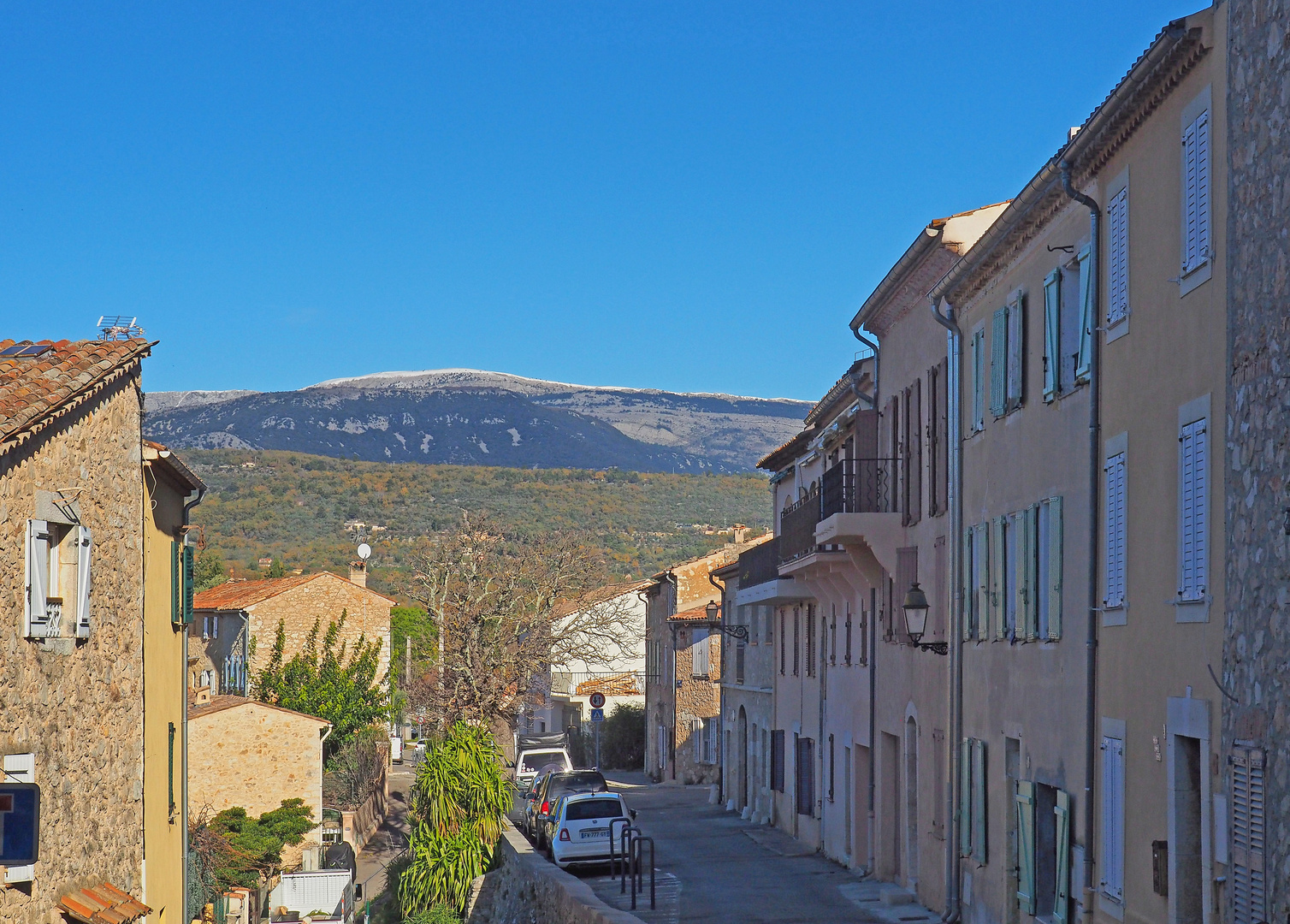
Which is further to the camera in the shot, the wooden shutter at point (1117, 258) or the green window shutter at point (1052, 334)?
the green window shutter at point (1052, 334)

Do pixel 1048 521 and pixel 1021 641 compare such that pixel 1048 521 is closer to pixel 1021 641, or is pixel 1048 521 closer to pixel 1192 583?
pixel 1021 641

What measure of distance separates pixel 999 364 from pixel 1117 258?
Result: 3.72 m

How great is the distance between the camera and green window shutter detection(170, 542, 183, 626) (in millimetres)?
19188

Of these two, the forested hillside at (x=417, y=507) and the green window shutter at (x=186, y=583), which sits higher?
the forested hillside at (x=417, y=507)

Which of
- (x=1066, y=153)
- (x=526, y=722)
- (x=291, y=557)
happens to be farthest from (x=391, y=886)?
(x=291, y=557)

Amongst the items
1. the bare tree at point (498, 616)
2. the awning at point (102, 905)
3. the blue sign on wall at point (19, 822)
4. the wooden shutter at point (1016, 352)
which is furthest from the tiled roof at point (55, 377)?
the bare tree at point (498, 616)

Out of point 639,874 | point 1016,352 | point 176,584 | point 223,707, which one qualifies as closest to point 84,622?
point 176,584

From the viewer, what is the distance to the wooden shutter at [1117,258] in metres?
11.9

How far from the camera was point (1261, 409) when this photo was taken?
30.1 ft

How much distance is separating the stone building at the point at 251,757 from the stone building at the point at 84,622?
13.1 m

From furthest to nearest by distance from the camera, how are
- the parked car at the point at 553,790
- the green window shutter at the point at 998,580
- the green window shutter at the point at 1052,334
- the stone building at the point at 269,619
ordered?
the stone building at the point at 269,619 < the parked car at the point at 553,790 < the green window shutter at the point at 998,580 < the green window shutter at the point at 1052,334

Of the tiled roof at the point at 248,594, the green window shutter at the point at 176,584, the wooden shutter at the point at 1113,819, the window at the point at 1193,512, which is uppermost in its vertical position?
the window at the point at 1193,512

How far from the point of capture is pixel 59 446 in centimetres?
1280

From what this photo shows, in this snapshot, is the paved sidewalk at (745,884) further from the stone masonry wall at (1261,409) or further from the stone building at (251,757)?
the stone masonry wall at (1261,409)
